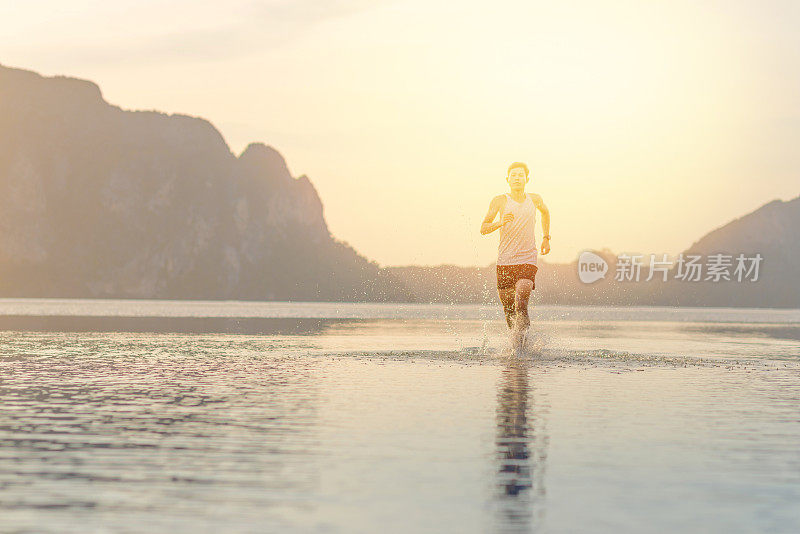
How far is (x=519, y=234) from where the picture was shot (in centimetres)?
2484

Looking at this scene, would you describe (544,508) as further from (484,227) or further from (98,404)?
(484,227)

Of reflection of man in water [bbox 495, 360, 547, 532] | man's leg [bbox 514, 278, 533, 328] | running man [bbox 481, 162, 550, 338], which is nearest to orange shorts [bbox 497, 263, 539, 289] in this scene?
running man [bbox 481, 162, 550, 338]

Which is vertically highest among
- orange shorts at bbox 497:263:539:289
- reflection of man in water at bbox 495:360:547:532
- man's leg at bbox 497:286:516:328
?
orange shorts at bbox 497:263:539:289

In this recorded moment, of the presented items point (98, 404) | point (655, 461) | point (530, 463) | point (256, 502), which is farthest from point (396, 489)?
point (98, 404)

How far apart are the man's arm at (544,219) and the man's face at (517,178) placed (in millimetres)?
405

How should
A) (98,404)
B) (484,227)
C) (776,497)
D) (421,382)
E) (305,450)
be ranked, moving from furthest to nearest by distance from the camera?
(484,227)
(421,382)
(98,404)
(305,450)
(776,497)

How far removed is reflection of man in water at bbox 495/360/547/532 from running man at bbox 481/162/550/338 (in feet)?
28.8

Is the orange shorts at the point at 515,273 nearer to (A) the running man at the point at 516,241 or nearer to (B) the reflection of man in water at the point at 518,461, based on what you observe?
(A) the running man at the point at 516,241

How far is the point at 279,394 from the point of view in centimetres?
1544

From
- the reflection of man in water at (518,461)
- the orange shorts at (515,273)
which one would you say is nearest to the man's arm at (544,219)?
the orange shorts at (515,273)

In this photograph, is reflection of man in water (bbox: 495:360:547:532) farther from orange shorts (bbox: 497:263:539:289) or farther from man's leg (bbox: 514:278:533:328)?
orange shorts (bbox: 497:263:539:289)

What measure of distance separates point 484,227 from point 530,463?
15651 millimetres

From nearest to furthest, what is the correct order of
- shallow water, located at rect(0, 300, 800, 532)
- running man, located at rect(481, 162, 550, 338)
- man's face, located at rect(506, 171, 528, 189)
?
shallow water, located at rect(0, 300, 800, 532) < running man, located at rect(481, 162, 550, 338) < man's face, located at rect(506, 171, 528, 189)

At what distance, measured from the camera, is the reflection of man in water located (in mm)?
7470
